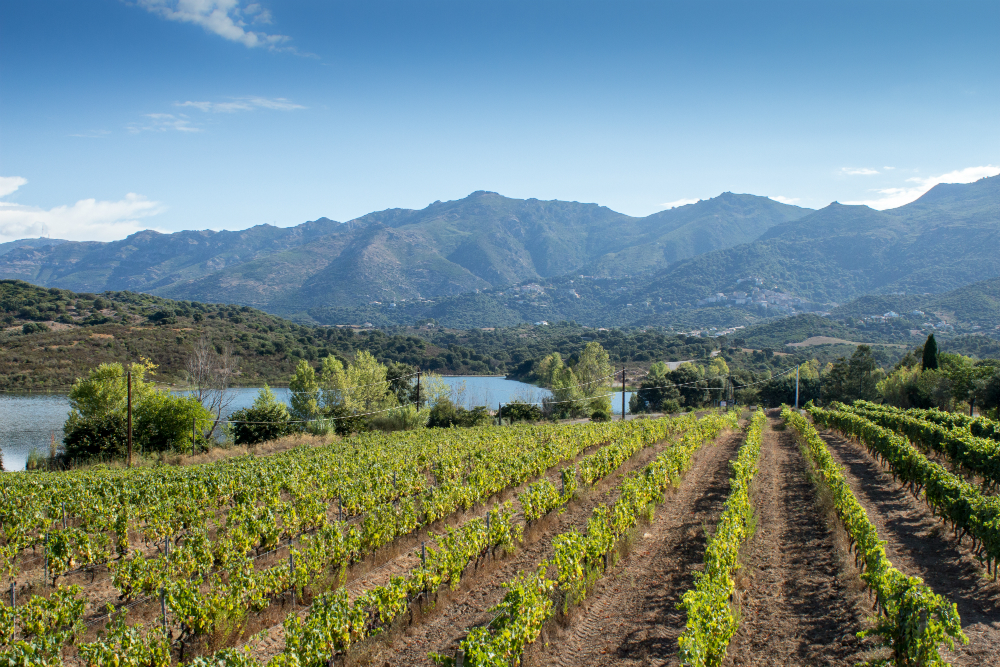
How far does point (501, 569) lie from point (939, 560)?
9240 mm

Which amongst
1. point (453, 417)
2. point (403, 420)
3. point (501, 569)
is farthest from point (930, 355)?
point (501, 569)

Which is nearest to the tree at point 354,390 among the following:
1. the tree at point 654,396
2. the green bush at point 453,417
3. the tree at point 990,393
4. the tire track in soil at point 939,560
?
the green bush at point 453,417

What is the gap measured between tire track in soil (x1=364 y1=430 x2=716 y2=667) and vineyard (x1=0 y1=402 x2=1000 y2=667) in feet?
0.16

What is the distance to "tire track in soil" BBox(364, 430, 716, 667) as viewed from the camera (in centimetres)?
857

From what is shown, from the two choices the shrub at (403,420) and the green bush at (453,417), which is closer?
the shrub at (403,420)

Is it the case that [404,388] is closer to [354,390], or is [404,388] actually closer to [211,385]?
[354,390]

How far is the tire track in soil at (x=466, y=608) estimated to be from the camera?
337 inches

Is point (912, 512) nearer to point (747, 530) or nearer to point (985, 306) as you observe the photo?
point (747, 530)

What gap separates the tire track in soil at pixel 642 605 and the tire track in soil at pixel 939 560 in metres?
3.95

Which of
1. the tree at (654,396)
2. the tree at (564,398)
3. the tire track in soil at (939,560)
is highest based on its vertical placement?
the tire track in soil at (939,560)

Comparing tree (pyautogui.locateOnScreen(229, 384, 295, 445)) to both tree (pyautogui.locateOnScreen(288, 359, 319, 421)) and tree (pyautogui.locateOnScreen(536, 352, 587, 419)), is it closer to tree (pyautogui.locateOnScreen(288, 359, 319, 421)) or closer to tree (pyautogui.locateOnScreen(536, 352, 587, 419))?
tree (pyautogui.locateOnScreen(288, 359, 319, 421))

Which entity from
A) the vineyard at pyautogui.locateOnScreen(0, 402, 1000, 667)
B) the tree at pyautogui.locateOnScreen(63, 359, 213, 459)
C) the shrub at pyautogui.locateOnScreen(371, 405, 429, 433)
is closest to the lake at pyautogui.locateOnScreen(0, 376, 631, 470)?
the tree at pyautogui.locateOnScreen(63, 359, 213, 459)

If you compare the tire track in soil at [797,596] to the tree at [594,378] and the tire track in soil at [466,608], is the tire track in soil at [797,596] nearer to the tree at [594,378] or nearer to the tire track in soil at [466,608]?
the tire track in soil at [466,608]

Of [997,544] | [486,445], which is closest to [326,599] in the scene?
[997,544]
